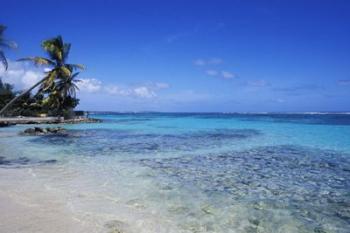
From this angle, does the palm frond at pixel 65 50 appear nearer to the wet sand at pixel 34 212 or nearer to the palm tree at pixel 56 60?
the palm tree at pixel 56 60

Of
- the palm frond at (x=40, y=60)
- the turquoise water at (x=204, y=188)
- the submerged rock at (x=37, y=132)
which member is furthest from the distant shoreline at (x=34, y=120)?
the turquoise water at (x=204, y=188)

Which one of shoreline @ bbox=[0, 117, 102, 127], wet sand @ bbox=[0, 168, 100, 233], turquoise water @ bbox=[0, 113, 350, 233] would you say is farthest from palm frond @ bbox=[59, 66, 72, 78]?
wet sand @ bbox=[0, 168, 100, 233]

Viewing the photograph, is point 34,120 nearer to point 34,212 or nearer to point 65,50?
point 65,50

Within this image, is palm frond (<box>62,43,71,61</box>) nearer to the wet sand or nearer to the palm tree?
the palm tree

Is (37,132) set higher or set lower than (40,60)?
lower

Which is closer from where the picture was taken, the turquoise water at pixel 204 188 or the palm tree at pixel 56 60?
the turquoise water at pixel 204 188

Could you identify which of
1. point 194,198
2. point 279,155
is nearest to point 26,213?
point 194,198

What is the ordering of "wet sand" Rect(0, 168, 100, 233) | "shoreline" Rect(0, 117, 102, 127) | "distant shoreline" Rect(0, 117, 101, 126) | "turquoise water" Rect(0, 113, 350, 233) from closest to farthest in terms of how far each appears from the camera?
"wet sand" Rect(0, 168, 100, 233) < "turquoise water" Rect(0, 113, 350, 233) < "shoreline" Rect(0, 117, 102, 127) < "distant shoreline" Rect(0, 117, 101, 126)

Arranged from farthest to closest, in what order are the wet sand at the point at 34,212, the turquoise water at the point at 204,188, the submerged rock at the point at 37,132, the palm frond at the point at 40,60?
the palm frond at the point at 40,60 < the submerged rock at the point at 37,132 < the turquoise water at the point at 204,188 < the wet sand at the point at 34,212

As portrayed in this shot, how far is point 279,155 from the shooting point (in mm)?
12305

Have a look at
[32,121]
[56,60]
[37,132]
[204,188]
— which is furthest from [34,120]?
[204,188]

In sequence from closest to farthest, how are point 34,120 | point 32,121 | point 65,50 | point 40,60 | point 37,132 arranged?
1. point 37,132
2. point 40,60
3. point 65,50
4. point 32,121
5. point 34,120

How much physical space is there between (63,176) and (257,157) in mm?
6878

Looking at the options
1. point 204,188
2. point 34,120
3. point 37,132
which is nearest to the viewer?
point 204,188
